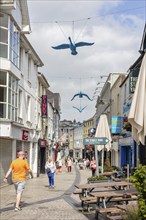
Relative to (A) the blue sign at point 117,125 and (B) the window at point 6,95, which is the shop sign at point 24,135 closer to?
(B) the window at point 6,95

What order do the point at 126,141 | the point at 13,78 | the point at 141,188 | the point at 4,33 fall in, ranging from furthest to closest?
the point at 126,141 < the point at 13,78 < the point at 4,33 < the point at 141,188

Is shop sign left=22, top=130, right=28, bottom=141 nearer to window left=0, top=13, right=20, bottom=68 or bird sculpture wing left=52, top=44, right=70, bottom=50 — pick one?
window left=0, top=13, right=20, bottom=68

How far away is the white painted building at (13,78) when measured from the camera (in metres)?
21.4

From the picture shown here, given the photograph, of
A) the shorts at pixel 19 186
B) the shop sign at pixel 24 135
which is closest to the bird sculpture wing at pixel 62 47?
the shorts at pixel 19 186

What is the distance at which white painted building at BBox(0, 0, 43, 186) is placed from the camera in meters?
21.4

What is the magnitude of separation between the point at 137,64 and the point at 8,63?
392 inches

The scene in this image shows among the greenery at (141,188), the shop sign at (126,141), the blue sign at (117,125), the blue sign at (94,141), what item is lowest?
the greenery at (141,188)

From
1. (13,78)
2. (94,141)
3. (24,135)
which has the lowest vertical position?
(94,141)

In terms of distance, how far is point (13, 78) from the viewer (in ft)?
75.0

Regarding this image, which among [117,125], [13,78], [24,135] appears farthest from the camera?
[117,125]

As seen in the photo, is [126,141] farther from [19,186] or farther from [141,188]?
[141,188]

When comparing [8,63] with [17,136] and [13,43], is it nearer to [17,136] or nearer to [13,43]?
[13,43]

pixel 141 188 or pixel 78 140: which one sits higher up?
pixel 78 140

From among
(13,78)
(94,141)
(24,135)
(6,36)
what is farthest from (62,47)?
(24,135)
